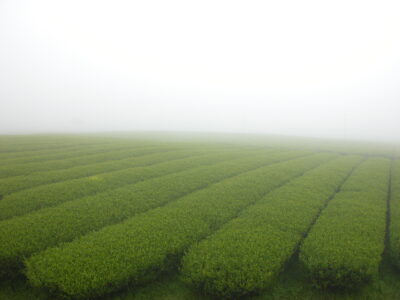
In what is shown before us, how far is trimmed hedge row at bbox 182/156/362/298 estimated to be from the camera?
7621 mm

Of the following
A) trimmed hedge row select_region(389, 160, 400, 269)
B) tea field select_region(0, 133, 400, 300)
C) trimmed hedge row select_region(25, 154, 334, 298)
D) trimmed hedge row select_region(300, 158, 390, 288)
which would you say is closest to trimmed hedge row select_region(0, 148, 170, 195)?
tea field select_region(0, 133, 400, 300)

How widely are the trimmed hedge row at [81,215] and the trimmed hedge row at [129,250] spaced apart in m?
0.81

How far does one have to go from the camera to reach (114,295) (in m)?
7.60

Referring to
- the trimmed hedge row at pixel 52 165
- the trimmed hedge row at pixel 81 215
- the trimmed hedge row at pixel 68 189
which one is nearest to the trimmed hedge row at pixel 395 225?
the trimmed hedge row at pixel 81 215

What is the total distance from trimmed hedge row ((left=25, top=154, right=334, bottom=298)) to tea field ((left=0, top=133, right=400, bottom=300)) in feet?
0.15

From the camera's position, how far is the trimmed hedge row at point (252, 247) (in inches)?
300

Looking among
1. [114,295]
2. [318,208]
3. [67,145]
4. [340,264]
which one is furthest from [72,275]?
[67,145]

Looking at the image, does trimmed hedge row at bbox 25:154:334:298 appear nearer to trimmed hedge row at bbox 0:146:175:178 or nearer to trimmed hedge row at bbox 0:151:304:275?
trimmed hedge row at bbox 0:151:304:275

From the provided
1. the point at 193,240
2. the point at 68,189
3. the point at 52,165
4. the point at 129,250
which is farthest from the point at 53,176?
the point at 193,240

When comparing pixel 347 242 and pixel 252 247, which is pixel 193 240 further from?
pixel 347 242

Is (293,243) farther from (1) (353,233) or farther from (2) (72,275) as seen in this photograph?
(2) (72,275)

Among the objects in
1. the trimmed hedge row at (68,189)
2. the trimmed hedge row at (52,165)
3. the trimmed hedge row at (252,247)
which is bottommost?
the trimmed hedge row at (252,247)

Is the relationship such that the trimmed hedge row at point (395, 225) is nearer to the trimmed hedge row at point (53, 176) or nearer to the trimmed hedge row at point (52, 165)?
the trimmed hedge row at point (53, 176)

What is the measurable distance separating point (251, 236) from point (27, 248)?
9698mm
